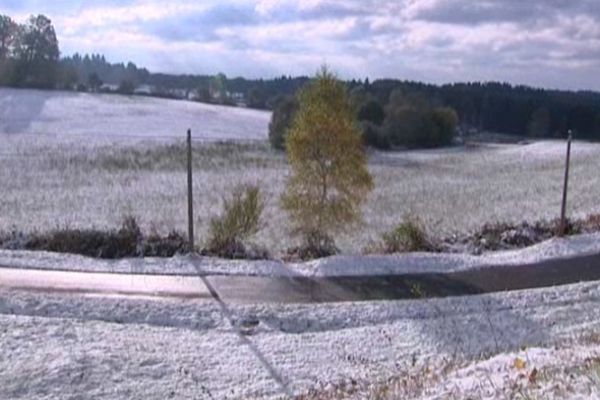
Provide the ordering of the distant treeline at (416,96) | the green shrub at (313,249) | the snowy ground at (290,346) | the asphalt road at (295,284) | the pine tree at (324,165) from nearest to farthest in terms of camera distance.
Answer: the snowy ground at (290,346) < the asphalt road at (295,284) < the green shrub at (313,249) < the pine tree at (324,165) < the distant treeline at (416,96)

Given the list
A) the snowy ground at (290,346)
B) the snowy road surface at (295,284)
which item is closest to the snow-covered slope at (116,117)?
the snowy road surface at (295,284)

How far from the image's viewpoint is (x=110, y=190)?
33188 millimetres

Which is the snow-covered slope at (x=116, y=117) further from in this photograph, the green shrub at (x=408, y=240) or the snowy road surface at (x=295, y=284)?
the snowy road surface at (x=295, y=284)

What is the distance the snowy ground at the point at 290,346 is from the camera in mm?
7437

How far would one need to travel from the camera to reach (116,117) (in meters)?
70.6

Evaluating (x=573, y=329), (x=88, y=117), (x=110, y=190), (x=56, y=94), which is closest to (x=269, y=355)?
(x=573, y=329)

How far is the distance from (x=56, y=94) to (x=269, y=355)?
260ft

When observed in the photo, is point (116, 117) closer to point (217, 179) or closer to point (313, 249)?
point (217, 179)

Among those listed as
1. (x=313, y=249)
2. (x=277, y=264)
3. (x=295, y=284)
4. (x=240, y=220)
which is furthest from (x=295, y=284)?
(x=240, y=220)

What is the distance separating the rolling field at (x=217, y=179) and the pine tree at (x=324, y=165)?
2.73 feet

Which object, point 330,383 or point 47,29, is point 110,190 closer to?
point 330,383

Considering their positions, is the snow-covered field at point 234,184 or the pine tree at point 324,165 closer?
the pine tree at point 324,165

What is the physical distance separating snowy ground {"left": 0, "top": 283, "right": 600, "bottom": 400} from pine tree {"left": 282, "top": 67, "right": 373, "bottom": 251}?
20.9 ft

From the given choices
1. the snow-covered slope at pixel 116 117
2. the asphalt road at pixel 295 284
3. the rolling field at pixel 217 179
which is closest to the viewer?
the asphalt road at pixel 295 284
